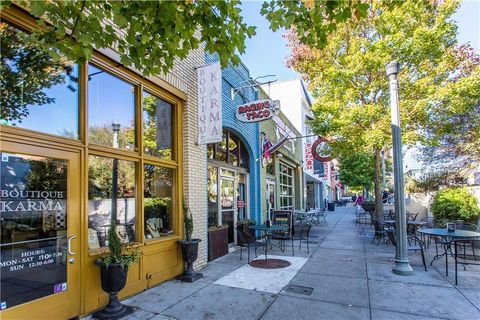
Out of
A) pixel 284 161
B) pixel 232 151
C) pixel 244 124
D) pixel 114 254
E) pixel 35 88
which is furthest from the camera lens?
pixel 284 161

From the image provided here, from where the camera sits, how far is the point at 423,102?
9.68m

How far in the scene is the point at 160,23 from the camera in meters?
3.50

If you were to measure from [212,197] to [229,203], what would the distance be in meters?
1.10

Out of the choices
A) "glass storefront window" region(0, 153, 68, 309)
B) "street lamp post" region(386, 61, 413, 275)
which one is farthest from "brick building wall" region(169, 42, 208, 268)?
"street lamp post" region(386, 61, 413, 275)

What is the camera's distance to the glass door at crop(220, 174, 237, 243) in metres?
9.22

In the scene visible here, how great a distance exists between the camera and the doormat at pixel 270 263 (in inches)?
285

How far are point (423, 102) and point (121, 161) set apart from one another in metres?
9.13

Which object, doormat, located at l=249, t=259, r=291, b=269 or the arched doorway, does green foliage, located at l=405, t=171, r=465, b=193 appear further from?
doormat, located at l=249, t=259, r=291, b=269

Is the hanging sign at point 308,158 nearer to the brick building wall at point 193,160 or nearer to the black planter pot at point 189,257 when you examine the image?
the brick building wall at point 193,160

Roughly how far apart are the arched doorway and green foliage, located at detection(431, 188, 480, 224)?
699 cm

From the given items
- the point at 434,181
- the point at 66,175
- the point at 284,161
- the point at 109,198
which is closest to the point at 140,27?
the point at 66,175

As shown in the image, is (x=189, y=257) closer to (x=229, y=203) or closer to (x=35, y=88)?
(x=229, y=203)

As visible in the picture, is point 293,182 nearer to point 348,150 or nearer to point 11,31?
point 348,150

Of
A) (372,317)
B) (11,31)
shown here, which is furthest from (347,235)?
(11,31)
